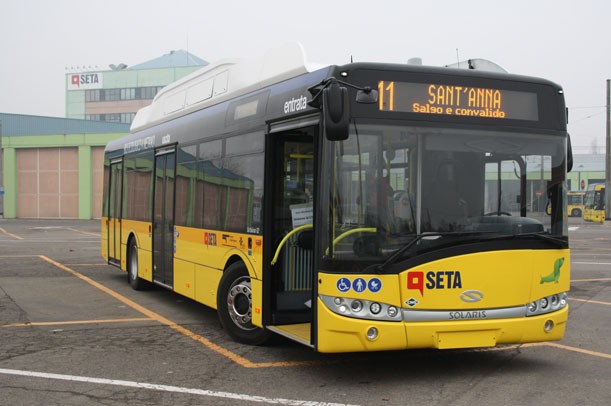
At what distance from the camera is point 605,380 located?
640cm

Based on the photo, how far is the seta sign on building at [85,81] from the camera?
9619 centimetres

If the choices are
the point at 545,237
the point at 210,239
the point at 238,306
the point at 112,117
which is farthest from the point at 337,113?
the point at 112,117

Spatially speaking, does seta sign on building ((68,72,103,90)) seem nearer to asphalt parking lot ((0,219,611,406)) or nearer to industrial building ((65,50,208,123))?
industrial building ((65,50,208,123))

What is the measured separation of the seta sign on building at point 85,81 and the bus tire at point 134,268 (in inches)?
3490

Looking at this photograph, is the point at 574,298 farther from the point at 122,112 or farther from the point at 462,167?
the point at 122,112

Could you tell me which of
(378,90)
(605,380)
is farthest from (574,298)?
(378,90)

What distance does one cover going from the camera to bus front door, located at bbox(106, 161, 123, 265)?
13.6 metres

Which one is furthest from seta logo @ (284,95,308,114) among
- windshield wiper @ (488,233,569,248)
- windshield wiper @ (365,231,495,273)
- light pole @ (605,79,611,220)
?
light pole @ (605,79,611,220)

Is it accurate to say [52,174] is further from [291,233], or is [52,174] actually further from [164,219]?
[291,233]

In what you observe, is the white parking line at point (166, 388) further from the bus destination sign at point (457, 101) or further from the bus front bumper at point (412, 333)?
the bus destination sign at point (457, 101)

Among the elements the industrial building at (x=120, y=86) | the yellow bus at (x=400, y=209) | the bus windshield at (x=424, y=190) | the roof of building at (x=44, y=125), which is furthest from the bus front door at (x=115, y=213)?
the industrial building at (x=120, y=86)

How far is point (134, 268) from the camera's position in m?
12.6

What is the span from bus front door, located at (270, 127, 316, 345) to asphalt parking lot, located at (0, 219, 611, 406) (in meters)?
0.51

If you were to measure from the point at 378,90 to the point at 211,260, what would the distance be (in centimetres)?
355
